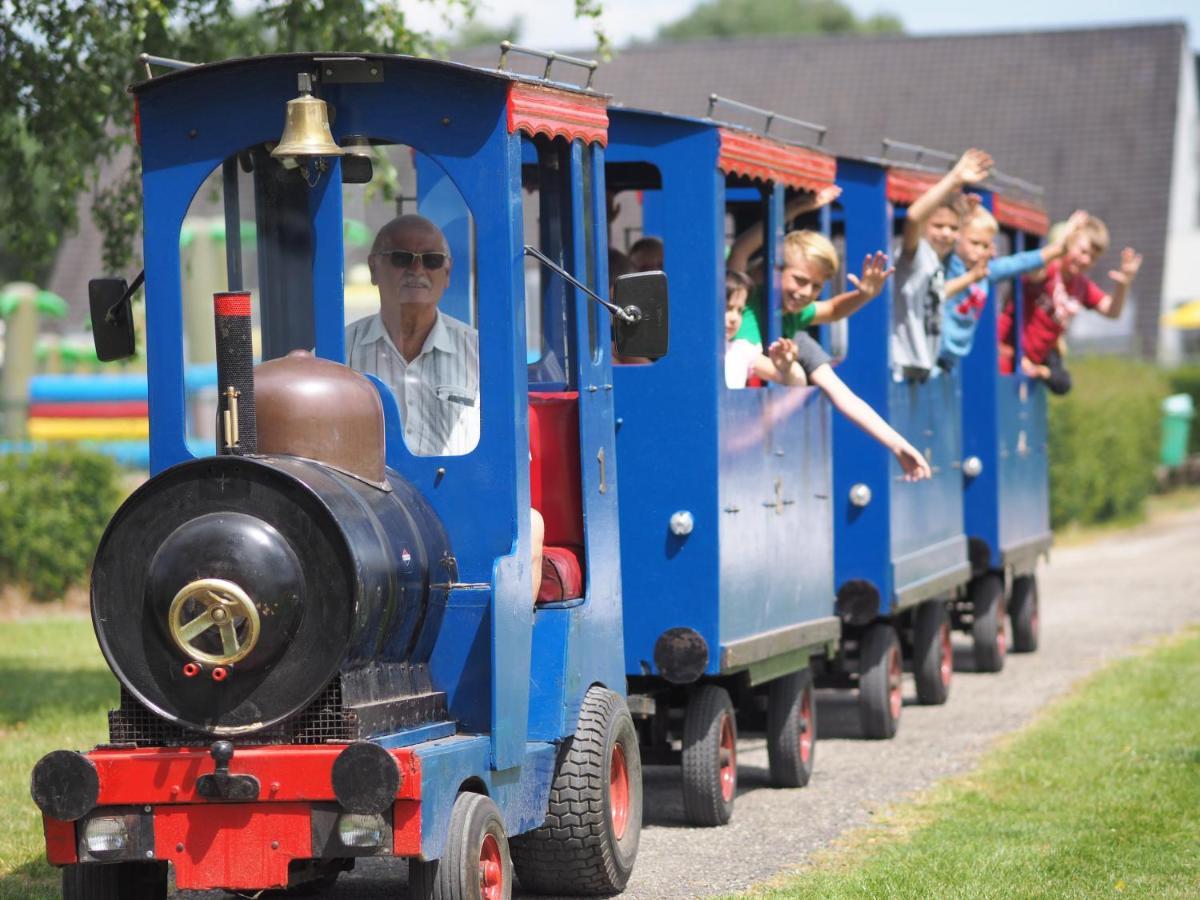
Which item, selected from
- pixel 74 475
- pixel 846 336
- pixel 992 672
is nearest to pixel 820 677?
pixel 846 336

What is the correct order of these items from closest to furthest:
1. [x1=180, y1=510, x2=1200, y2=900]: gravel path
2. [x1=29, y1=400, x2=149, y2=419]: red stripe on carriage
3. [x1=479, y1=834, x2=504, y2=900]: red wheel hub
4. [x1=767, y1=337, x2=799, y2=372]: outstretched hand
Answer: [x1=479, y1=834, x2=504, y2=900]: red wheel hub, [x1=180, y1=510, x2=1200, y2=900]: gravel path, [x1=767, y1=337, x2=799, y2=372]: outstretched hand, [x1=29, y1=400, x2=149, y2=419]: red stripe on carriage

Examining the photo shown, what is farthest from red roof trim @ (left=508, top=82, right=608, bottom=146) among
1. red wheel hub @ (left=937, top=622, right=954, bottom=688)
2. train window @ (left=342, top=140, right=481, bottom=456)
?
red wheel hub @ (left=937, top=622, right=954, bottom=688)

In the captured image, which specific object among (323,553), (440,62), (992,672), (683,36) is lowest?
(992,672)

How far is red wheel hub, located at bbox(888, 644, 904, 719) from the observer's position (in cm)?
1129

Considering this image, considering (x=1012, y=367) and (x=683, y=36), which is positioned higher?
(x=683, y=36)

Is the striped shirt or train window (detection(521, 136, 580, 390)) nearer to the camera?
the striped shirt

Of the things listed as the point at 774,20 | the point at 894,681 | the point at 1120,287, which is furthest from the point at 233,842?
the point at 774,20

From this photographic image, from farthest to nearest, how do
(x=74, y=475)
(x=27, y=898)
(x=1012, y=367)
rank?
(x=74, y=475)
(x=1012, y=367)
(x=27, y=898)

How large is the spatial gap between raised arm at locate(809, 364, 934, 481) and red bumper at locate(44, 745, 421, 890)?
390cm

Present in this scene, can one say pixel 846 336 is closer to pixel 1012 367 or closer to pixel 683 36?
pixel 1012 367

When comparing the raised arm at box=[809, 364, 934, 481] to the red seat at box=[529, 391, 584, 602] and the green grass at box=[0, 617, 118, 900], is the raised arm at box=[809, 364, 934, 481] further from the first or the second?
the green grass at box=[0, 617, 118, 900]

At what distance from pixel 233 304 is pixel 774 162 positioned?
13.8 ft

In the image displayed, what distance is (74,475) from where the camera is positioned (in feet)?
58.3

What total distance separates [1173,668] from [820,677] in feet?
9.71
